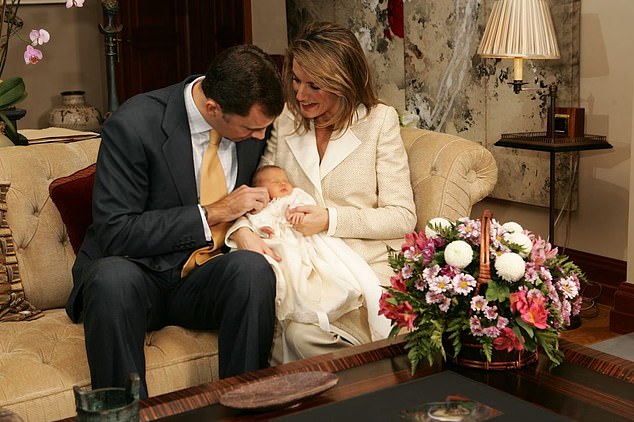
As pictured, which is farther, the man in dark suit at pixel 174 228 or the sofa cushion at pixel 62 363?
the man in dark suit at pixel 174 228

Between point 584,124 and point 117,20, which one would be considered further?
point 117,20

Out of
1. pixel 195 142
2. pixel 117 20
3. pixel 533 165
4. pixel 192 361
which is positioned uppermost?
pixel 117 20

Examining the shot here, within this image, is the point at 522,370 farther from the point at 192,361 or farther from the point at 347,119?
the point at 347,119

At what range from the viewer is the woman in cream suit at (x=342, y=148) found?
8.40 feet

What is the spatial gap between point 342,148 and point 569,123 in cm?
145

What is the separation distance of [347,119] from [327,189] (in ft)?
0.69

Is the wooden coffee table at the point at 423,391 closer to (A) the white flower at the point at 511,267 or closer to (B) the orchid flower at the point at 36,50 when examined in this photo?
(A) the white flower at the point at 511,267

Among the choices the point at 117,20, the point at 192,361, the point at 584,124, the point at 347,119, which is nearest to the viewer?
the point at 192,361

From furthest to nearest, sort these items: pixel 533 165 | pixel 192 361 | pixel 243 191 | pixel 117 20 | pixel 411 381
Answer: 1. pixel 117 20
2. pixel 533 165
3. pixel 243 191
4. pixel 192 361
5. pixel 411 381

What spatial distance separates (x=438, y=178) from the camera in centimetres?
266

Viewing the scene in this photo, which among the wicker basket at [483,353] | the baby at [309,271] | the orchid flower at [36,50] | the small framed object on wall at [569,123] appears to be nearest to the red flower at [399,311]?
the wicker basket at [483,353]

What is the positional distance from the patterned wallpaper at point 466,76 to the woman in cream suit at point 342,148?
1.52m

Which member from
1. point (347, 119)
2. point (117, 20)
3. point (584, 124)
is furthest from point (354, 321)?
point (117, 20)

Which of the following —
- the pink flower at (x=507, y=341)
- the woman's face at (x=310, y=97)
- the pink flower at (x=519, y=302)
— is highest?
the woman's face at (x=310, y=97)
